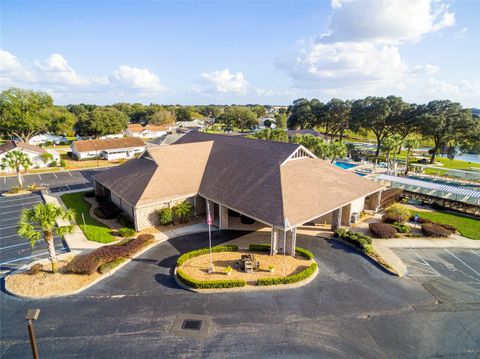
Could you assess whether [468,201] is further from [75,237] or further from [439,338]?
[75,237]

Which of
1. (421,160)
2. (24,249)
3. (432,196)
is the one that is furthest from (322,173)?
(421,160)

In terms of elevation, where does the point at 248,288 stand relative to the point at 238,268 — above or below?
below

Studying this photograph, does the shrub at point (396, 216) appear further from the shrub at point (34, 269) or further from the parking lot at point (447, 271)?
the shrub at point (34, 269)

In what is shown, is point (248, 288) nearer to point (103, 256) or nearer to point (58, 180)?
point (103, 256)

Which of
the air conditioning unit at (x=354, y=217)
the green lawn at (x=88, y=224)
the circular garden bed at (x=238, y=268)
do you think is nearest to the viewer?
the circular garden bed at (x=238, y=268)

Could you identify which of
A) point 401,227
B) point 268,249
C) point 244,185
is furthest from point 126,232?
point 401,227

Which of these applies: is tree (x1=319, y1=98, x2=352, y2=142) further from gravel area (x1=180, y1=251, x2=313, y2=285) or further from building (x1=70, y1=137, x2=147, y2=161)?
gravel area (x1=180, y1=251, x2=313, y2=285)

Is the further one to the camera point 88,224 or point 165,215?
point 88,224

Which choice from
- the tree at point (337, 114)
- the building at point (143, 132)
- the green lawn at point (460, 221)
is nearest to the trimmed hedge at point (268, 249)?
the green lawn at point (460, 221)
